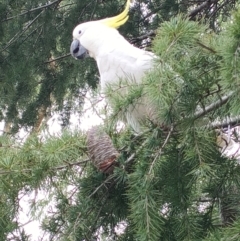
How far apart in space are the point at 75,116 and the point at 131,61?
1176mm

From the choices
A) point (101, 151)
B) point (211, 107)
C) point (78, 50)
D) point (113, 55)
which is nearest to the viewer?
point (211, 107)

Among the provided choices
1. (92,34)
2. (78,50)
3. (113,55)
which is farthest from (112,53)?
(78,50)

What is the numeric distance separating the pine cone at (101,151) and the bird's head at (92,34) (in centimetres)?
53

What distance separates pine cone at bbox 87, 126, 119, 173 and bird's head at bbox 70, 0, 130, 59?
53 cm

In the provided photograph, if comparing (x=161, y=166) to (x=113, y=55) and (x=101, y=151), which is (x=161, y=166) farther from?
(x=113, y=55)

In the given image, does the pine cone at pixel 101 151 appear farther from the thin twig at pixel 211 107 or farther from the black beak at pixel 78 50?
the black beak at pixel 78 50

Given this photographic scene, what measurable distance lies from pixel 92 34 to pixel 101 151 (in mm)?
642

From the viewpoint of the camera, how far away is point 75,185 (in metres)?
1.25

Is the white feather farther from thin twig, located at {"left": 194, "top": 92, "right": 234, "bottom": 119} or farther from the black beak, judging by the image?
thin twig, located at {"left": 194, "top": 92, "right": 234, "bottom": 119}

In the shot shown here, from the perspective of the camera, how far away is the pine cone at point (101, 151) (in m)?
1.21

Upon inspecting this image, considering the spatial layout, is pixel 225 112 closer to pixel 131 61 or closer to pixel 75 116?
pixel 131 61

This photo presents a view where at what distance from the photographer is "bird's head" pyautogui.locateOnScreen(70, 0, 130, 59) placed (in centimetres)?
173

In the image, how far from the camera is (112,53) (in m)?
1.59

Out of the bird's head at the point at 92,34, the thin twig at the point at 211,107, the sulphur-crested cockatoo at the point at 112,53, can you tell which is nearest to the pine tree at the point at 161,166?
the thin twig at the point at 211,107
